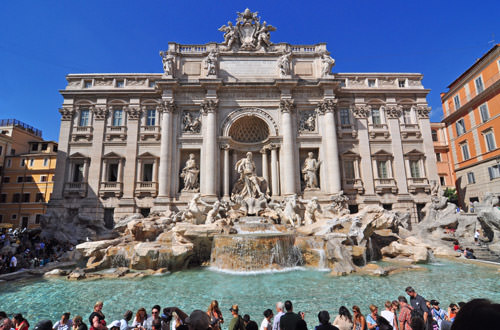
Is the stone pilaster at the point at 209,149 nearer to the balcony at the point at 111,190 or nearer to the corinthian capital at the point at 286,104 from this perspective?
the corinthian capital at the point at 286,104

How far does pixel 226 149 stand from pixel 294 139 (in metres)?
5.88

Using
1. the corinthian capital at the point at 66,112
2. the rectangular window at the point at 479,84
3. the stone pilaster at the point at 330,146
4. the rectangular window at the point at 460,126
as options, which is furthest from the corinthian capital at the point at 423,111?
the corinthian capital at the point at 66,112

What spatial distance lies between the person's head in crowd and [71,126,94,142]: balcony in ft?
85.8

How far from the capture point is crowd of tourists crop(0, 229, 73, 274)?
1225 cm

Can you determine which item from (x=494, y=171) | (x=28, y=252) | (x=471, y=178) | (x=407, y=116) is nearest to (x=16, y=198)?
(x=28, y=252)

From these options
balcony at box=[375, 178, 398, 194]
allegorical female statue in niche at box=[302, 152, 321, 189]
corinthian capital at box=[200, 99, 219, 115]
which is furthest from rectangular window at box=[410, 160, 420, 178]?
corinthian capital at box=[200, 99, 219, 115]

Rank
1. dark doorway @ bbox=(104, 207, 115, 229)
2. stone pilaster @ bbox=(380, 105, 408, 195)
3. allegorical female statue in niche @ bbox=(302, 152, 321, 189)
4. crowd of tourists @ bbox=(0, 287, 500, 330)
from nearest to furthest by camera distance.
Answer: crowd of tourists @ bbox=(0, 287, 500, 330) → dark doorway @ bbox=(104, 207, 115, 229) → allegorical female statue in niche @ bbox=(302, 152, 321, 189) → stone pilaster @ bbox=(380, 105, 408, 195)

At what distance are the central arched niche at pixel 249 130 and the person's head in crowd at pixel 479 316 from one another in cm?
2169

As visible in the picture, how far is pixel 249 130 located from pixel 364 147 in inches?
407

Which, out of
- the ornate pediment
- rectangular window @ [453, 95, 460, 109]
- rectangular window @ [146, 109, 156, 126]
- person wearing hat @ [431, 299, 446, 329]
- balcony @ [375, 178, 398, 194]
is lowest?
person wearing hat @ [431, 299, 446, 329]

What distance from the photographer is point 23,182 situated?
30453 mm

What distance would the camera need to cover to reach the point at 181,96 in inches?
888

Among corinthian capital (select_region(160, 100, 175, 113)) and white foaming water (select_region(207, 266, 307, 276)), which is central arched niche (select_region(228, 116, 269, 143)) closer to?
corinthian capital (select_region(160, 100, 175, 113))

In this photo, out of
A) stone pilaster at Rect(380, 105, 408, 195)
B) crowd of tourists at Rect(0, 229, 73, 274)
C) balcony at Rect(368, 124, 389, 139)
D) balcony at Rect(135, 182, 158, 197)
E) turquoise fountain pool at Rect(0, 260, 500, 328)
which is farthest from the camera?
balcony at Rect(368, 124, 389, 139)
